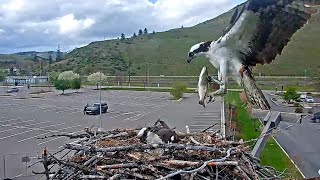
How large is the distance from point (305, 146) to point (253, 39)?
990cm

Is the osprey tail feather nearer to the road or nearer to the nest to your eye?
the nest

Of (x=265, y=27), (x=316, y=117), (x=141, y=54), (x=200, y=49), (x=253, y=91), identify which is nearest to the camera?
(x=265, y=27)

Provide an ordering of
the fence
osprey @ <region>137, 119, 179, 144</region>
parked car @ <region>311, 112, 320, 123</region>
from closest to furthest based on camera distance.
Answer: osprey @ <region>137, 119, 179, 144</region>, the fence, parked car @ <region>311, 112, 320, 123</region>

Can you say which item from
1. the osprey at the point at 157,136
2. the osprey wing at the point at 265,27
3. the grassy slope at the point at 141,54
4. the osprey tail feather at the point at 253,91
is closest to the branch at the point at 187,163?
the osprey at the point at 157,136

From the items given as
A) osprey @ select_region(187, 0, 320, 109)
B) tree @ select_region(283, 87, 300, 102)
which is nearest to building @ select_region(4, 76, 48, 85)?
tree @ select_region(283, 87, 300, 102)

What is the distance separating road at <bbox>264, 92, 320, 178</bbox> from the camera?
11137 millimetres

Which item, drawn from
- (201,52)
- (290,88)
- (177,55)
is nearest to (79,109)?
(290,88)

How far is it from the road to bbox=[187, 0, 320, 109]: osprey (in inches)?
239

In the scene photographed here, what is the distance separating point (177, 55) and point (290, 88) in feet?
127

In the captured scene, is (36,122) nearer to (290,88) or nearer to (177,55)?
(290,88)

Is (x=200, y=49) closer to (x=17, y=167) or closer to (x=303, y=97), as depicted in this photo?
(x=17, y=167)

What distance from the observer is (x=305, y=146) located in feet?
44.4

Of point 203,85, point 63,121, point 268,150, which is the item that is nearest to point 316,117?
point 268,150

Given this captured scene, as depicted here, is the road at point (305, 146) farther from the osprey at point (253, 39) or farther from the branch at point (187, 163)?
the branch at point (187, 163)
